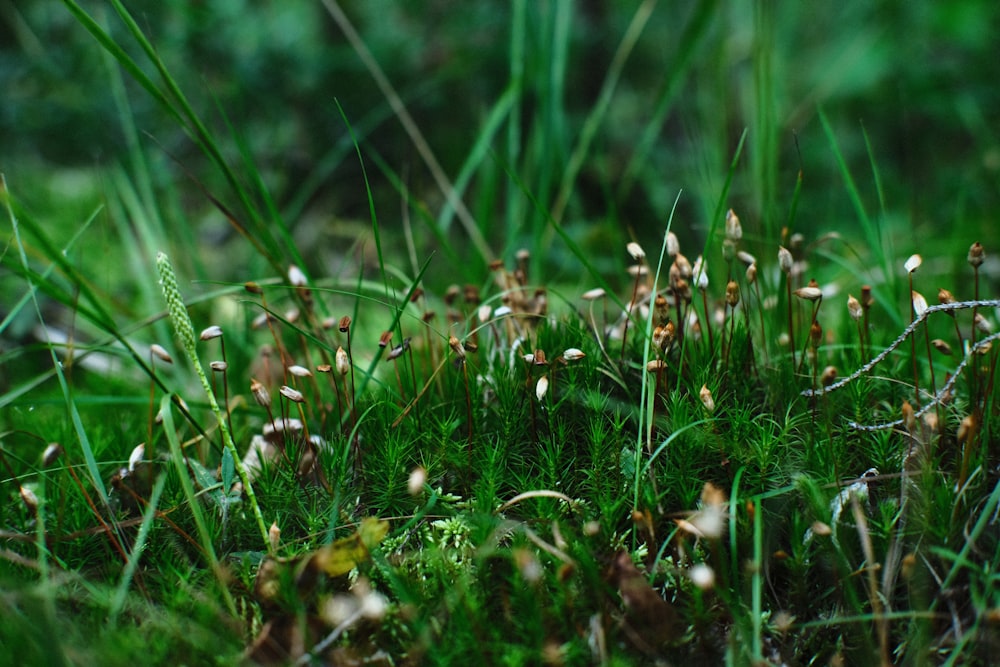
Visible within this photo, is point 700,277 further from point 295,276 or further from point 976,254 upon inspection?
point 295,276

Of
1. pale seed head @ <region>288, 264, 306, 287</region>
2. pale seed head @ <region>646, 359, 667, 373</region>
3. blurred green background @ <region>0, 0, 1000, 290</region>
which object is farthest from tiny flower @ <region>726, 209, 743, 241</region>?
blurred green background @ <region>0, 0, 1000, 290</region>

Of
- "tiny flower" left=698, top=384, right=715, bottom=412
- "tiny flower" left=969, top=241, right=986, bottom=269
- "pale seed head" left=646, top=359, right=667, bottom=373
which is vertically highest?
"tiny flower" left=969, top=241, right=986, bottom=269

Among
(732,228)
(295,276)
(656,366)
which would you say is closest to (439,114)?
(295,276)

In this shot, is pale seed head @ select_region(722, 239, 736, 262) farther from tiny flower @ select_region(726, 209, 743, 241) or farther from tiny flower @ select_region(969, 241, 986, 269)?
tiny flower @ select_region(969, 241, 986, 269)

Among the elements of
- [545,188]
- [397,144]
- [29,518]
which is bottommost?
[29,518]

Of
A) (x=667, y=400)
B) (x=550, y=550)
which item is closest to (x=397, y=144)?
(x=667, y=400)

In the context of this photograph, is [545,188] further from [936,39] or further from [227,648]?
[936,39]

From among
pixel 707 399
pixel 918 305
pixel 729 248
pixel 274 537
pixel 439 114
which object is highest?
pixel 439 114

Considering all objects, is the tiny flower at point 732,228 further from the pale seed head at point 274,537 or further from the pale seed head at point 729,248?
the pale seed head at point 274,537
